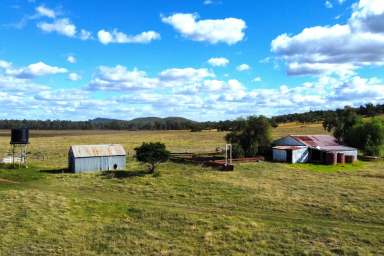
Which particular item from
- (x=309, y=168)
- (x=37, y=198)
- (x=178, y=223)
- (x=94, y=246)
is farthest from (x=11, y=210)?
(x=309, y=168)

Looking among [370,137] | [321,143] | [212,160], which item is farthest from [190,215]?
[370,137]

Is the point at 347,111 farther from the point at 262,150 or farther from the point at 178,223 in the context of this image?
the point at 178,223

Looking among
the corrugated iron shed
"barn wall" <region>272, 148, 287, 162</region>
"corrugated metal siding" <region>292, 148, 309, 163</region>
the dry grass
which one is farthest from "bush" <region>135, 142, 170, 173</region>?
the corrugated iron shed

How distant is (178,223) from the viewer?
26125 mm

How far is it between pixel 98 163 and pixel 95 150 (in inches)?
61.2

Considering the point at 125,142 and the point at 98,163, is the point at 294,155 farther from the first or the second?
the point at 125,142

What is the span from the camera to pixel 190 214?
27953 millimetres

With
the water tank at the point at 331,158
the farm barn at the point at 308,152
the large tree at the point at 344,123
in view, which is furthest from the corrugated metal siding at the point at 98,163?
the large tree at the point at 344,123

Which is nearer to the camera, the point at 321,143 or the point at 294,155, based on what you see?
the point at 294,155

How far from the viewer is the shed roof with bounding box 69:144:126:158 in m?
46.6

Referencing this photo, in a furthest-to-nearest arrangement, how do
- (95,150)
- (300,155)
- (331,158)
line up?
(300,155) < (331,158) < (95,150)

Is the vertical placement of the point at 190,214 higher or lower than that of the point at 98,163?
lower

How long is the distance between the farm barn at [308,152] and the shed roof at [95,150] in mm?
21373

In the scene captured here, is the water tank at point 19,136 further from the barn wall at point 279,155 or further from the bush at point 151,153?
the barn wall at point 279,155
